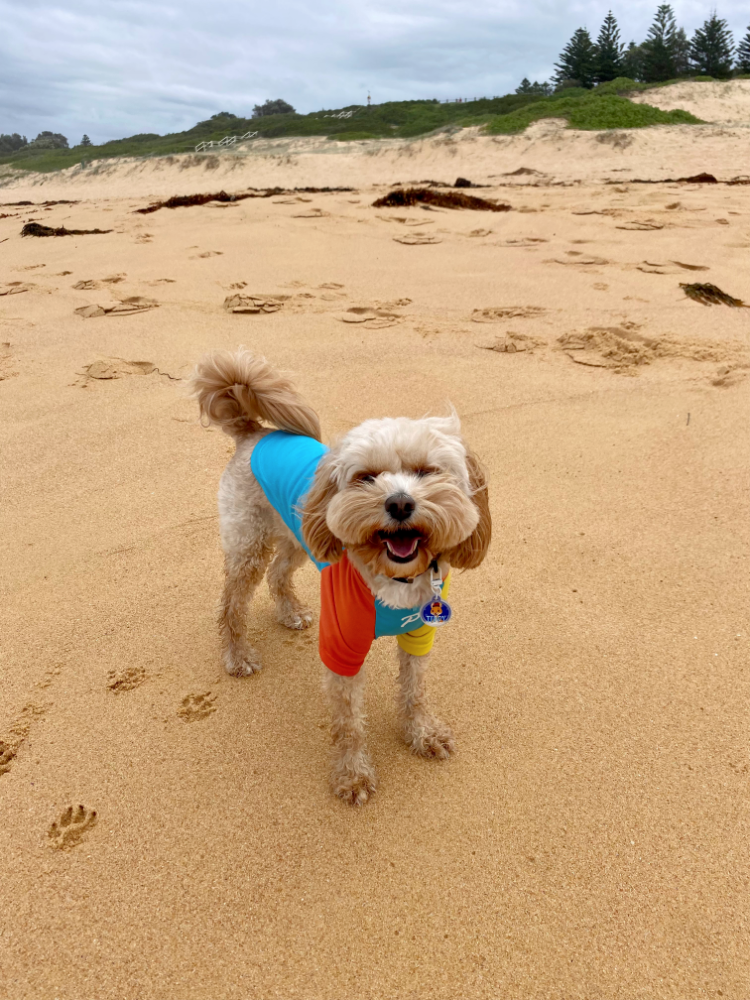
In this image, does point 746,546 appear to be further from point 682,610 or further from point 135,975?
point 135,975

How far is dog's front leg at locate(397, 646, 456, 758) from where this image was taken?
2.67 meters

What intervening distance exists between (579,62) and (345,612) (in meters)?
61.7

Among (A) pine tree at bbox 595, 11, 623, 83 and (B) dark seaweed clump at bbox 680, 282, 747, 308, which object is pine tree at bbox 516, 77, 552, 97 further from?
(B) dark seaweed clump at bbox 680, 282, 747, 308

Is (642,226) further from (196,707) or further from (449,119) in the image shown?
(449,119)

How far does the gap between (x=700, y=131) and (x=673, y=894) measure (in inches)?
966

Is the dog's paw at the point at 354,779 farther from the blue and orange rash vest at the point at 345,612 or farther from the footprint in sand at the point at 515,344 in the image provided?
the footprint in sand at the point at 515,344

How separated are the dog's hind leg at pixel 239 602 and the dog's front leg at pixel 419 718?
83cm

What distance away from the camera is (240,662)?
10.3ft

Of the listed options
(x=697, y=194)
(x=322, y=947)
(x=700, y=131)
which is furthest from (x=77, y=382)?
(x=700, y=131)

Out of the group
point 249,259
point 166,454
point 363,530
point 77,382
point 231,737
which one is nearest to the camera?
point 363,530

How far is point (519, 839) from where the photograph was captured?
7.53ft

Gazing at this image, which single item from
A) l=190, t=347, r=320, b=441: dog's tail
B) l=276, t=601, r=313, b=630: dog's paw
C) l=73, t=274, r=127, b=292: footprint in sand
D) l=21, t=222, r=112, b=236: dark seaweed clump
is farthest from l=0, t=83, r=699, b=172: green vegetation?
l=276, t=601, r=313, b=630: dog's paw

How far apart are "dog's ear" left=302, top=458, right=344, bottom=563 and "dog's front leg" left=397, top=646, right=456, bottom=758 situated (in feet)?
2.19

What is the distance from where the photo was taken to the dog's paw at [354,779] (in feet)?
8.16
